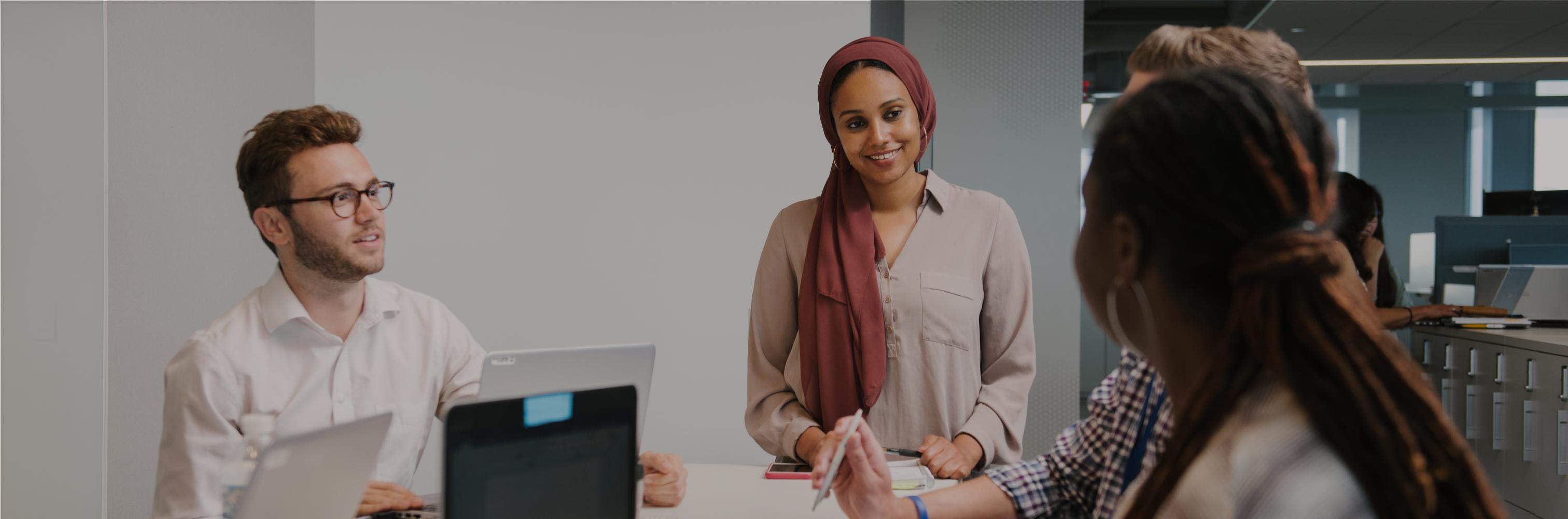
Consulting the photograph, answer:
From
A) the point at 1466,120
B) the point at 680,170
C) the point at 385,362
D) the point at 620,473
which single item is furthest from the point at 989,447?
the point at 1466,120

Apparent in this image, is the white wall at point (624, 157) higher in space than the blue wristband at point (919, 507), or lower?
higher

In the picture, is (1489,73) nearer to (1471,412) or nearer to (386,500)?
(1471,412)

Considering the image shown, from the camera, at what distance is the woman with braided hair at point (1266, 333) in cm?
73

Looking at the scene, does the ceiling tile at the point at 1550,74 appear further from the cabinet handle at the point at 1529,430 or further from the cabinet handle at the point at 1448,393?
the cabinet handle at the point at 1529,430

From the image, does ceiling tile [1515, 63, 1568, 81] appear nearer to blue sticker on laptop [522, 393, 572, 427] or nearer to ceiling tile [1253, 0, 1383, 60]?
ceiling tile [1253, 0, 1383, 60]

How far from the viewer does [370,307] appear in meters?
2.13

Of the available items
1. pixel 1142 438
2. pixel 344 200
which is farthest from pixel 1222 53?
pixel 344 200

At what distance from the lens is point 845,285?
229 centimetres

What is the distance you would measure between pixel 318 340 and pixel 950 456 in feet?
4.37

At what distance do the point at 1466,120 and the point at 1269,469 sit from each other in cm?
765

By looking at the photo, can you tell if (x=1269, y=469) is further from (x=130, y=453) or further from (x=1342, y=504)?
(x=130, y=453)

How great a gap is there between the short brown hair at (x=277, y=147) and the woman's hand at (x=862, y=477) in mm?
1305

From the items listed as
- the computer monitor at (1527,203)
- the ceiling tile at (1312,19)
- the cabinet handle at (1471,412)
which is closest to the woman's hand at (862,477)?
the cabinet handle at (1471,412)

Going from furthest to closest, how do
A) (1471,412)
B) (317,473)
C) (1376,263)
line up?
(1376,263) < (1471,412) < (317,473)
